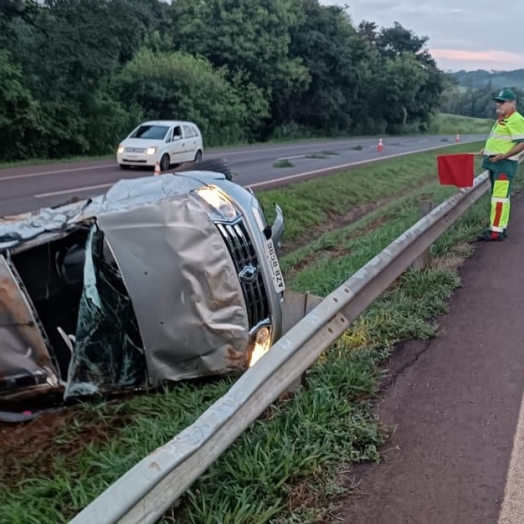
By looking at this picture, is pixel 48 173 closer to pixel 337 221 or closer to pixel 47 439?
pixel 337 221

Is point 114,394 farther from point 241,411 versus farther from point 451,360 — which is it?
point 451,360

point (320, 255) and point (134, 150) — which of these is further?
point (134, 150)

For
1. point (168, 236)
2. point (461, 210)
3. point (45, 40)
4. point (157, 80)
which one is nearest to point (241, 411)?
point (168, 236)

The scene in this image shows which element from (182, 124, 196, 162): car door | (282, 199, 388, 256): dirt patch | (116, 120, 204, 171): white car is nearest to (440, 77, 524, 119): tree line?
(182, 124, 196, 162): car door

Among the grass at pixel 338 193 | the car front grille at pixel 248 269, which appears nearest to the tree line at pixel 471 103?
the grass at pixel 338 193

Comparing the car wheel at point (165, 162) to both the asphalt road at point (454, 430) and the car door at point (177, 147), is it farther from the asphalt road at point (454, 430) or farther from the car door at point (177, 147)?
the asphalt road at point (454, 430)

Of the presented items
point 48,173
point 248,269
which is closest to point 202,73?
point 48,173

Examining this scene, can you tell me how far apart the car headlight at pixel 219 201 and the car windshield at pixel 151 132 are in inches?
707

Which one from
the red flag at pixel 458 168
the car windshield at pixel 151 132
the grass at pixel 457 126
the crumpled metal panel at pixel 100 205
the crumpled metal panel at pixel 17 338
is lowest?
the grass at pixel 457 126

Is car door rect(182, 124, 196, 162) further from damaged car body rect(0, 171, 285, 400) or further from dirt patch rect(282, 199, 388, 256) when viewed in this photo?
damaged car body rect(0, 171, 285, 400)

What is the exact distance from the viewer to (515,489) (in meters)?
3.03

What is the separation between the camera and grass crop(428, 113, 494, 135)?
7119 cm

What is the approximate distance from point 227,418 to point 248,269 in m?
1.74

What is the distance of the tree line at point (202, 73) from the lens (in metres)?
26.6
